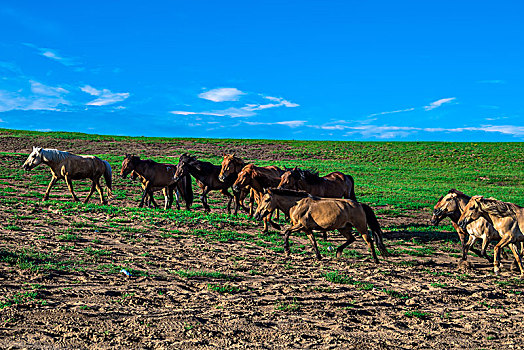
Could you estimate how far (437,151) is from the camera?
60625 mm

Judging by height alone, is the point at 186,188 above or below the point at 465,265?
above

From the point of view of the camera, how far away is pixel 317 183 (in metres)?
16.4

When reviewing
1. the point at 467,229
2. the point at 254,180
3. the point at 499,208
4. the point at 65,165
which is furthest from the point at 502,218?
the point at 65,165

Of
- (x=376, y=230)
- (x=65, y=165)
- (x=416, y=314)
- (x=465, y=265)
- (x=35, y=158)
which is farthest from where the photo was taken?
(x=35, y=158)

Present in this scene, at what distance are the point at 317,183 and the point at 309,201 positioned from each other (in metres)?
4.64

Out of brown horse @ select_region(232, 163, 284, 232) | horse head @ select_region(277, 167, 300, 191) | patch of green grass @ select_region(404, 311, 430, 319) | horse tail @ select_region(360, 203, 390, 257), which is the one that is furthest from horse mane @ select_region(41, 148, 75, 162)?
patch of green grass @ select_region(404, 311, 430, 319)

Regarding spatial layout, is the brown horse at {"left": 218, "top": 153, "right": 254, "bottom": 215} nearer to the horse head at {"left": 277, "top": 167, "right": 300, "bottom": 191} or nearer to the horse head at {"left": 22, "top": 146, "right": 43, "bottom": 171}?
the horse head at {"left": 277, "top": 167, "right": 300, "bottom": 191}

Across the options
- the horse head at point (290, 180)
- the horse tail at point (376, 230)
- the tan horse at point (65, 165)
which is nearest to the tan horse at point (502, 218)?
the horse tail at point (376, 230)

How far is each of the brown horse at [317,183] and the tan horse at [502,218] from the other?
5.92 metres

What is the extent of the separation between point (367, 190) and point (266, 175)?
15085 mm

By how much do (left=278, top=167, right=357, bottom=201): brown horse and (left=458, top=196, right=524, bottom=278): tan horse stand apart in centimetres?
592

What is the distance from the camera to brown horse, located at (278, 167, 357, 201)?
50.1ft

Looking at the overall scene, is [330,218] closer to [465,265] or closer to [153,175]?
[465,265]

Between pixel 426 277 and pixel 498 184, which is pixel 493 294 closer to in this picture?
pixel 426 277
